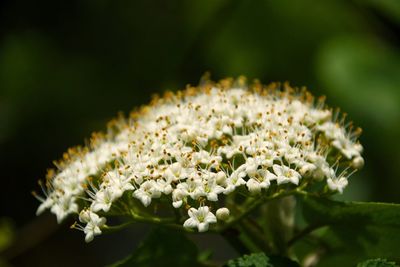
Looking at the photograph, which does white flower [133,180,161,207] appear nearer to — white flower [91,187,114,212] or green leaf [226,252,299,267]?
white flower [91,187,114,212]

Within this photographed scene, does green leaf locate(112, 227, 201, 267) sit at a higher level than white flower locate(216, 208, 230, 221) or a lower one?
lower

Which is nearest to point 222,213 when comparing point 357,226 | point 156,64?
point 357,226

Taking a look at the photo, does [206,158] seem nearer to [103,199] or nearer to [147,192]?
[147,192]

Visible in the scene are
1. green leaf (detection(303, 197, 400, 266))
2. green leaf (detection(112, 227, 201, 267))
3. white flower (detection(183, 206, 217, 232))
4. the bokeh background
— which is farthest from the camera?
the bokeh background

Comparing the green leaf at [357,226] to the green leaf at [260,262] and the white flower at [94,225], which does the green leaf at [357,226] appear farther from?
the white flower at [94,225]

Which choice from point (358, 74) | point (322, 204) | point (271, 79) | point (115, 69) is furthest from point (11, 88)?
point (322, 204)

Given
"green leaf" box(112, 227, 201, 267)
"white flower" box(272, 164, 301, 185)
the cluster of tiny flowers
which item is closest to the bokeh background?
the cluster of tiny flowers

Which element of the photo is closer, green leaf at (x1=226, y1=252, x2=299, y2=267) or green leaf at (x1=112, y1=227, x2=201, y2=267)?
green leaf at (x1=226, y1=252, x2=299, y2=267)
